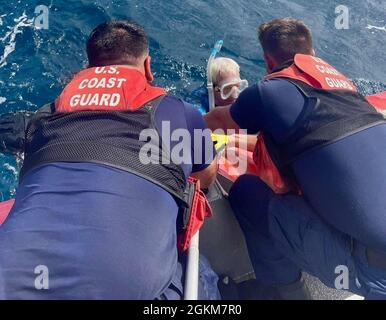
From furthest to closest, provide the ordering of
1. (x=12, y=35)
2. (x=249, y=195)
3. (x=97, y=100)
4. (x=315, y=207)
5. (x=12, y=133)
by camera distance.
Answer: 1. (x=12, y=35)
2. (x=12, y=133)
3. (x=249, y=195)
4. (x=315, y=207)
5. (x=97, y=100)

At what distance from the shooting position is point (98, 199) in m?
1.77

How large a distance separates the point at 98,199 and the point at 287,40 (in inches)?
73.8

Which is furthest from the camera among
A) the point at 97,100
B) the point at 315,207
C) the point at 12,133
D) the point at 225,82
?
the point at 225,82

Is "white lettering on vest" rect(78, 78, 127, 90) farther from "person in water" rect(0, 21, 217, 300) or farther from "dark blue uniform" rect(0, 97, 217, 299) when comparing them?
"dark blue uniform" rect(0, 97, 217, 299)

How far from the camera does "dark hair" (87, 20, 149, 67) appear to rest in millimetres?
2477

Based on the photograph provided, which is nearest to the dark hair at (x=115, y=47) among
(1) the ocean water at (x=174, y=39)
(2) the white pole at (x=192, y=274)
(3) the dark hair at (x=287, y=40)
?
(3) the dark hair at (x=287, y=40)

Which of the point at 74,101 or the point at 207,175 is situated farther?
the point at 207,175

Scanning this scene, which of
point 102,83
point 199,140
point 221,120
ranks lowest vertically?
point 199,140

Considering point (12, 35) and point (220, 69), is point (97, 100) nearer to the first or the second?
point (220, 69)

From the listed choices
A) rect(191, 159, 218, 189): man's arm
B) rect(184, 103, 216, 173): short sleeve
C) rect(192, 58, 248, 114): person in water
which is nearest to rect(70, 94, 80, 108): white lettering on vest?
rect(184, 103, 216, 173): short sleeve

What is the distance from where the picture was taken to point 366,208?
231 cm

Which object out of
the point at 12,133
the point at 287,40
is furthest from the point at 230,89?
the point at 12,133

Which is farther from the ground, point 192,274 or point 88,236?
point 88,236

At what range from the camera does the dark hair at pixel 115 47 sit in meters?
2.48
